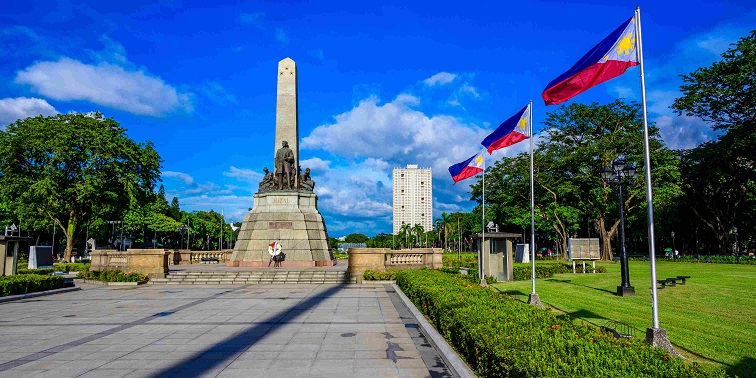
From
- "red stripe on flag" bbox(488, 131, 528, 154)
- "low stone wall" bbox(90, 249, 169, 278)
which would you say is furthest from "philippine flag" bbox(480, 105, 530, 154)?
"low stone wall" bbox(90, 249, 169, 278)

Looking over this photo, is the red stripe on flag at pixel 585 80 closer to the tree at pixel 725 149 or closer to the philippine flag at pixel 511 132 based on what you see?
the philippine flag at pixel 511 132

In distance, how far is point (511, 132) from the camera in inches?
643

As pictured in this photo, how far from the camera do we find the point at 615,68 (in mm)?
9859

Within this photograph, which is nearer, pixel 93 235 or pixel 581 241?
pixel 581 241

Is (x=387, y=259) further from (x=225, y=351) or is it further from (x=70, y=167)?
(x=70, y=167)

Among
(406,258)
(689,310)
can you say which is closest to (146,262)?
(406,258)

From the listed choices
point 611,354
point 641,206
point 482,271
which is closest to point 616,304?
point 482,271

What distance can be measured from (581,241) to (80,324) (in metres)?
23.4

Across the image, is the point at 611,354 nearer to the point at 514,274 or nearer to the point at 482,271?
the point at 482,271

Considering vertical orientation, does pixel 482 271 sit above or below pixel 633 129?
below

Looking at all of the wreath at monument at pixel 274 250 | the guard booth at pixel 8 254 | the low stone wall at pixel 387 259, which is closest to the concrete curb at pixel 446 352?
the low stone wall at pixel 387 259

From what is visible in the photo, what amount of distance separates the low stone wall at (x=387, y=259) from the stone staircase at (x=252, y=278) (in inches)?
29.2

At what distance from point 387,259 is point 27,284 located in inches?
639

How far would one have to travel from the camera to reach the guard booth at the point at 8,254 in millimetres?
22344
